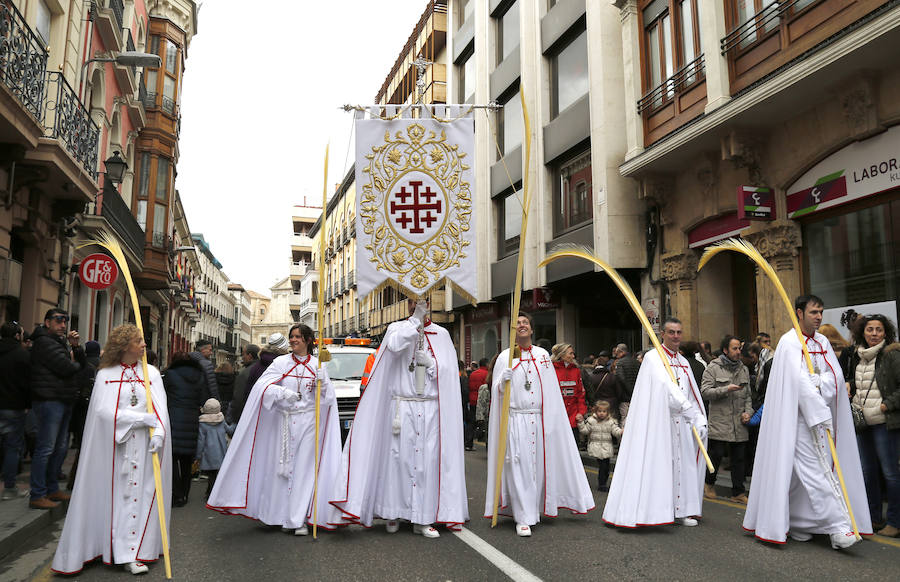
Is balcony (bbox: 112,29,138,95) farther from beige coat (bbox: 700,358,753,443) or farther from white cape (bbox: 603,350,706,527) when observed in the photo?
white cape (bbox: 603,350,706,527)

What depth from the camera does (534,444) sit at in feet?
20.9

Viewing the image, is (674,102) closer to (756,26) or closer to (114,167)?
(756,26)

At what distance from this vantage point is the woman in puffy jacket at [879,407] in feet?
19.5

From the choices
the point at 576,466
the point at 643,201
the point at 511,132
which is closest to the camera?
the point at 576,466

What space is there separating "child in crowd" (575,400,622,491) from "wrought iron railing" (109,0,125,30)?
14766 millimetres

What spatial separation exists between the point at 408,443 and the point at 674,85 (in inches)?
425

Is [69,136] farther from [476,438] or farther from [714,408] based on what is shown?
[714,408]

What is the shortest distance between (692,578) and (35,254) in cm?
1240

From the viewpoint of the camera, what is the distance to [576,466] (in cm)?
649

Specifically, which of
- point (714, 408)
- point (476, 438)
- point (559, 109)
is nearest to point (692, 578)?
point (714, 408)

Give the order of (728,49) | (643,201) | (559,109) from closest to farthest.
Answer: (728,49) → (643,201) → (559,109)

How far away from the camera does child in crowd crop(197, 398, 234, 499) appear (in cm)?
801

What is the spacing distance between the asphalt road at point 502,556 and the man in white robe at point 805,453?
18 cm

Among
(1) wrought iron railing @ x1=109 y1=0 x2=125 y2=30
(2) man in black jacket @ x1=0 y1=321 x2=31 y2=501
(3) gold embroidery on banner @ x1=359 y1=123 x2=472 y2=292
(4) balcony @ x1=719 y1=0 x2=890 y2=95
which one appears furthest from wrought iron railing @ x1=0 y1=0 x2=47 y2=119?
(4) balcony @ x1=719 y1=0 x2=890 y2=95
